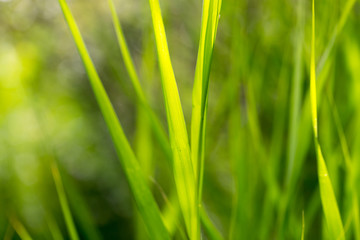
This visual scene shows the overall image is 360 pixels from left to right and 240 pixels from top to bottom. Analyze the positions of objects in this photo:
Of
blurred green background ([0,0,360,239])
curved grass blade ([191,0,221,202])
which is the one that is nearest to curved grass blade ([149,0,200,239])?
curved grass blade ([191,0,221,202])

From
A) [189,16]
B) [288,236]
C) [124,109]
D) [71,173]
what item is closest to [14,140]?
[71,173]

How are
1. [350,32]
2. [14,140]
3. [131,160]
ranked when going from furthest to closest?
1. [14,140]
2. [350,32]
3. [131,160]

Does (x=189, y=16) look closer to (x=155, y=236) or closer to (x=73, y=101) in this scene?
(x=73, y=101)

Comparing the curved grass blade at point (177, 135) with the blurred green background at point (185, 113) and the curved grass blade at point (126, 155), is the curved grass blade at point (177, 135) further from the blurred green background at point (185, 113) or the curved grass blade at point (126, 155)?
the blurred green background at point (185, 113)

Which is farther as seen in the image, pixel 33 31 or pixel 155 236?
pixel 33 31

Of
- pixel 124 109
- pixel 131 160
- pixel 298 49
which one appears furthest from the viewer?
pixel 124 109

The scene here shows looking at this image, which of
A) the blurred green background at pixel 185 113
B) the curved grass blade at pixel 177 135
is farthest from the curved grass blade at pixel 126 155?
the blurred green background at pixel 185 113

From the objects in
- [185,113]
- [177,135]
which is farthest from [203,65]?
[185,113]
